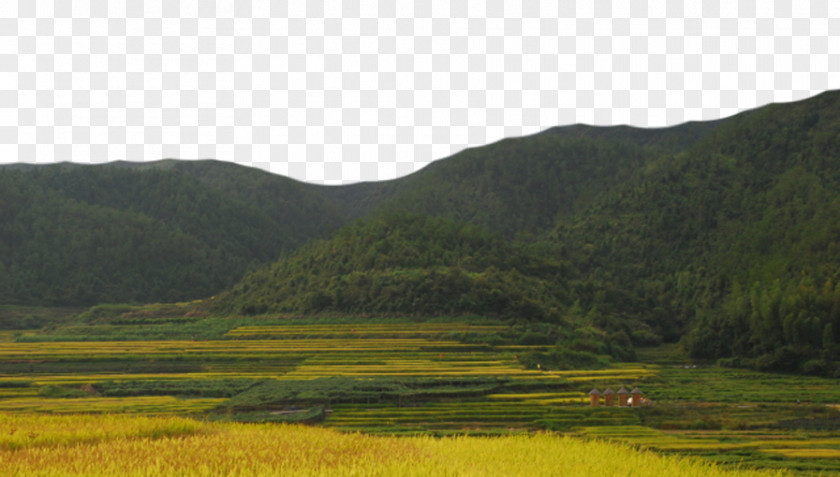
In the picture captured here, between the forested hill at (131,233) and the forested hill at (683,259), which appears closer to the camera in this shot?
the forested hill at (683,259)

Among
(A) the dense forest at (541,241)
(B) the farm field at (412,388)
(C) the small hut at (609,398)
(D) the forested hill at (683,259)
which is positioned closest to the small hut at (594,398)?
(C) the small hut at (609,398)

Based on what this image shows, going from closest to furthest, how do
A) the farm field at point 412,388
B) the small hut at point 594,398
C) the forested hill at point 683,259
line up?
the farm field at point 412,388 < the small hut at point 594,398 < the forested hill at point 683,259

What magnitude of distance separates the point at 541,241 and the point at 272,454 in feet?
280

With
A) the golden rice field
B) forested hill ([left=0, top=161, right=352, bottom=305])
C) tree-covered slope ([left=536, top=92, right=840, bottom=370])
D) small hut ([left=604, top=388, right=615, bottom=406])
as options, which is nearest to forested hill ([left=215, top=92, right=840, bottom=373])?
tree-covered slope ([left=536, top=92, right=840, bottom=370])

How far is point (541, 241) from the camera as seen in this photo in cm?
10125

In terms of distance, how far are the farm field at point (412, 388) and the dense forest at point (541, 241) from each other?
4729 millimetres

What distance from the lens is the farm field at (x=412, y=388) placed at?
2908 cm

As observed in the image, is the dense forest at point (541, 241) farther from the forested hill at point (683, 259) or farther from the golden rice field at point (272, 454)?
the golden rice field at point (272, 454)

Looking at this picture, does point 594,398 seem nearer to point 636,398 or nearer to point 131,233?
point 636,398

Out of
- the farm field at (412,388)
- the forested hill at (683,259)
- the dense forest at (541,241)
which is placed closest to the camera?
the farm field at (412,388)

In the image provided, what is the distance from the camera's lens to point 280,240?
147 m

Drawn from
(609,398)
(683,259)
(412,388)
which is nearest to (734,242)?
(683,259)

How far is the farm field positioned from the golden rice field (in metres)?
2.80

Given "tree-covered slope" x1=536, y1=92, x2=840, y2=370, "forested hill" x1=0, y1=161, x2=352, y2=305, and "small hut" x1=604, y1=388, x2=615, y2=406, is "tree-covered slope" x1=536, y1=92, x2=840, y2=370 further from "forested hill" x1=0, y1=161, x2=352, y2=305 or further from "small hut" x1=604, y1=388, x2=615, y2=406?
"forested hill" x1=0, y1=161, x2=352, y2=305
